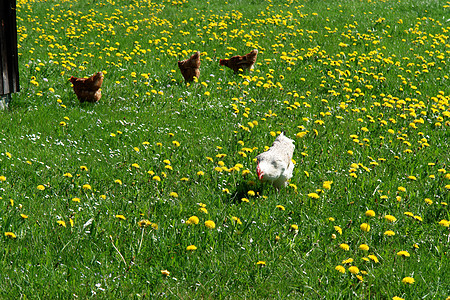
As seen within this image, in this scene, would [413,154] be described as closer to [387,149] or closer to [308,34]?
[387,149]

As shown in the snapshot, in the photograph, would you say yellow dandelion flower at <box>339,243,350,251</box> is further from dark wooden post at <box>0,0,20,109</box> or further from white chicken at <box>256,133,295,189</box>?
dark wooden post at <box>0,0,20,109</box>

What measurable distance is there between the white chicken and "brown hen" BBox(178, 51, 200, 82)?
3.50 m

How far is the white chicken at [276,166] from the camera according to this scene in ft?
14.2

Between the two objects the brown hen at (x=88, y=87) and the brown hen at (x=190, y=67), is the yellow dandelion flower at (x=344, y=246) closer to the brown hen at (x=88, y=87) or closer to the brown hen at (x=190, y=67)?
the brown hen at (x=88, y=87)

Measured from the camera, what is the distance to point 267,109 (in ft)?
23.3

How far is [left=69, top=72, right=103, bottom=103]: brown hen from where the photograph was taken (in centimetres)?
652

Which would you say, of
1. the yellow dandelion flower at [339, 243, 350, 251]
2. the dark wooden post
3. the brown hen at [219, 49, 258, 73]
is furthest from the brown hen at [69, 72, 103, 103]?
the yellow dandelion flower at [339, 243, 350, 251]

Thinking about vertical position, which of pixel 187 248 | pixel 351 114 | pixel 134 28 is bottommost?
pixel 134 28

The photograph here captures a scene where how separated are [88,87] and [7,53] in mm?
1226

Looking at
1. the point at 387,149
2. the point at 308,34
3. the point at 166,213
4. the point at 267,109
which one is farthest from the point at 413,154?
the point at 308,34

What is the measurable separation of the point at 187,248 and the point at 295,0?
15.3 m

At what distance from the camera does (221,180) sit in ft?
15.6

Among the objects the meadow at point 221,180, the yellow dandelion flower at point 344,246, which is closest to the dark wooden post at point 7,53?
the meadow at point 221,180

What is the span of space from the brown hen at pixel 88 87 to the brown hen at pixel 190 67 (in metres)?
1.67
